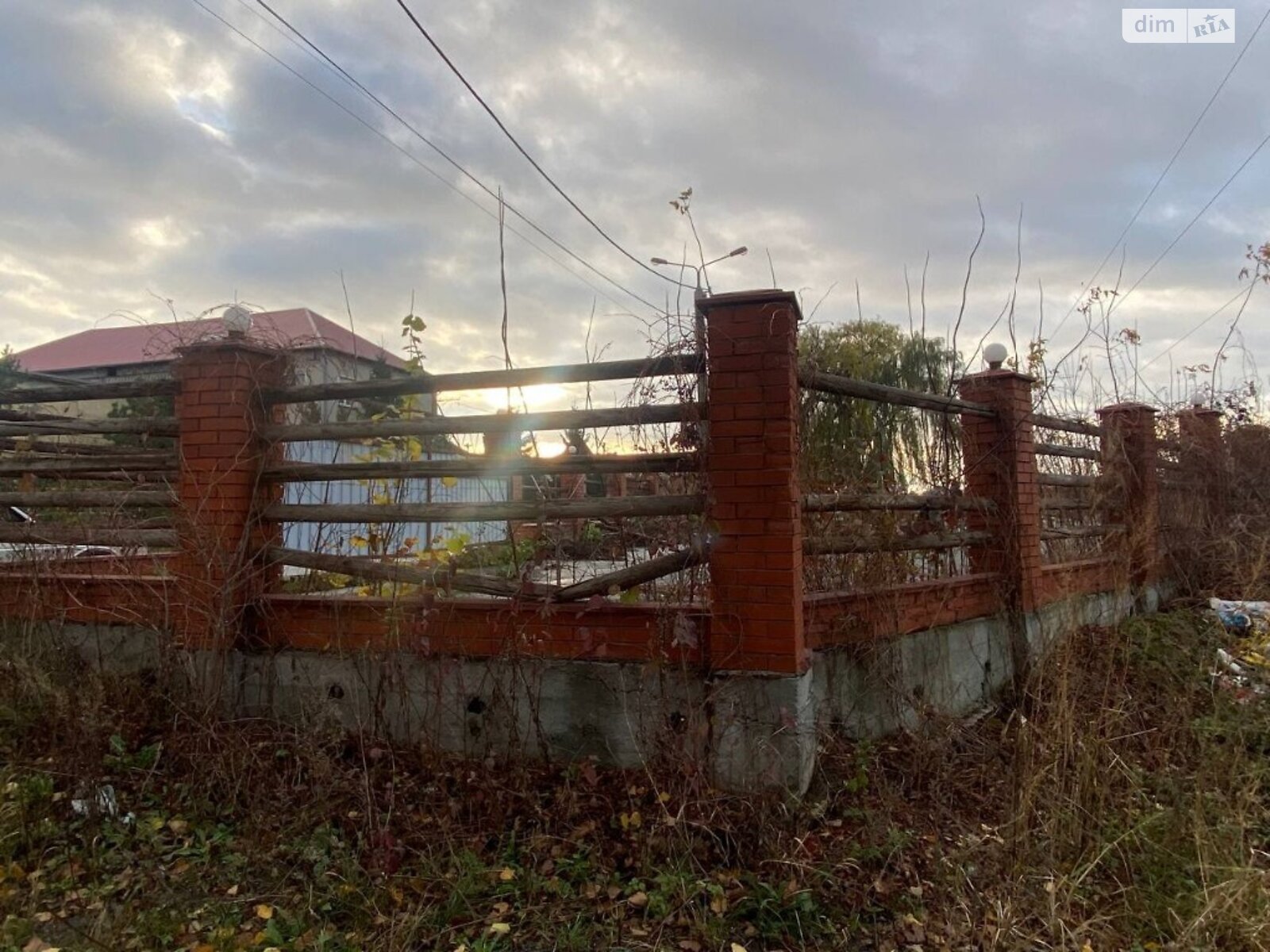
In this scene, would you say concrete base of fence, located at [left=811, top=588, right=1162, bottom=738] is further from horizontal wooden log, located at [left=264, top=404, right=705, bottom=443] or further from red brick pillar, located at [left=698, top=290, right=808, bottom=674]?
horizontal wooden log, located at [left=264, top=404, right=705, bottom=443]

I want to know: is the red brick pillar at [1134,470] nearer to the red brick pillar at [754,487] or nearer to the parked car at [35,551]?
the red brick pillar at [754,487]

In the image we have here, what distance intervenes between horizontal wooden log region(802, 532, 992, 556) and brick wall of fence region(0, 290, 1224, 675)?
0.06 ft

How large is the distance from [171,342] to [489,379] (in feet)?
6.26

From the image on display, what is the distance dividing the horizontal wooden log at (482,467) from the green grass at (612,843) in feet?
4.29

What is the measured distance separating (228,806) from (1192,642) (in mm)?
6344

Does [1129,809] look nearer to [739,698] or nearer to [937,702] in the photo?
[937,702]

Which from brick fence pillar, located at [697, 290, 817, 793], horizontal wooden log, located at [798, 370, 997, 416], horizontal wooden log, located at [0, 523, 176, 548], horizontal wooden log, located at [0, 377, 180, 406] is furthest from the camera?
horizontal wooden log, located at [0, 377, 180, 406]

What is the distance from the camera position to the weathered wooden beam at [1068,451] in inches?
230

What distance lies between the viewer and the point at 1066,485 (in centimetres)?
634

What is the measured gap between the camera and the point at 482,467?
3818 millimetres

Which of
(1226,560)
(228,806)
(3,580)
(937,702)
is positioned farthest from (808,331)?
(1226,560)

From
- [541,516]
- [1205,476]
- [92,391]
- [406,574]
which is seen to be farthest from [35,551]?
[1205,476]

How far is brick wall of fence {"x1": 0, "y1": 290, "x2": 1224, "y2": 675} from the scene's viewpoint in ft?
11.0

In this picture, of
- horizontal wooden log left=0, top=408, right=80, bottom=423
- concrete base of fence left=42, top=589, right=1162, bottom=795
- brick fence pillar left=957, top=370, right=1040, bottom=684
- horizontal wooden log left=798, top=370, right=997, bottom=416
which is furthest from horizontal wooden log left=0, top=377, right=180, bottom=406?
brick fence pillar left=957, top=370, right=1040, bottom=684
